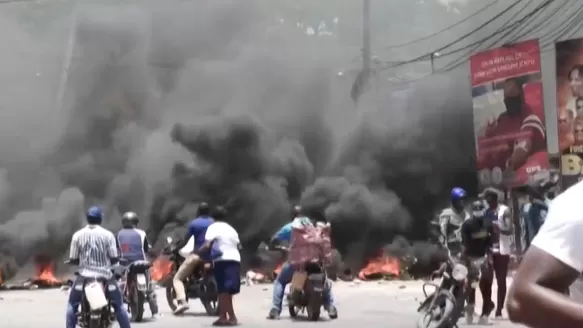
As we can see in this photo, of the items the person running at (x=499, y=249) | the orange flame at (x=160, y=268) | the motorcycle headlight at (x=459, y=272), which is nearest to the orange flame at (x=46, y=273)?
the orange flame at (x=160, y=268)

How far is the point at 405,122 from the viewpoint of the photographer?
2358 centimetres

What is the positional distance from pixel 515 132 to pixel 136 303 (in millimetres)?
9527

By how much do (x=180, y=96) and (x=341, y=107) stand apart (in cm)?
449

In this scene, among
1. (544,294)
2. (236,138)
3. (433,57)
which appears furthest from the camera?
(433,57)

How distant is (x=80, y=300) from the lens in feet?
27.5

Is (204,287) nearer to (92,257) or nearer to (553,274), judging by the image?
(92,257)

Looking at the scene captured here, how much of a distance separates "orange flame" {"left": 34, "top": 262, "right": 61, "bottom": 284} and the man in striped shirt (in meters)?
12.7

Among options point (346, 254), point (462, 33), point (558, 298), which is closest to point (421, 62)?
point (462, 33)

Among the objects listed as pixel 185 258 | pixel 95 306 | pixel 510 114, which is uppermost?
Result: pixel 510 114

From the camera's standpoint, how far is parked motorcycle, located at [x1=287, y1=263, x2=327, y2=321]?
11.0 metres

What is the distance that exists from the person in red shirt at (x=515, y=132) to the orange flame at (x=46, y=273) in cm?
1068

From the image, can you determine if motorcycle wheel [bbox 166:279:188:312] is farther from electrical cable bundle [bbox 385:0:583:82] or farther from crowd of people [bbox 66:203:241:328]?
electrical cable bundle [bbox 385:0:583:82]

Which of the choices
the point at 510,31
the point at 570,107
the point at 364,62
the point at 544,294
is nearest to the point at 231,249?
the point at 544,294

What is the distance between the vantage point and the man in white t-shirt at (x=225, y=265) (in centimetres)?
1057
